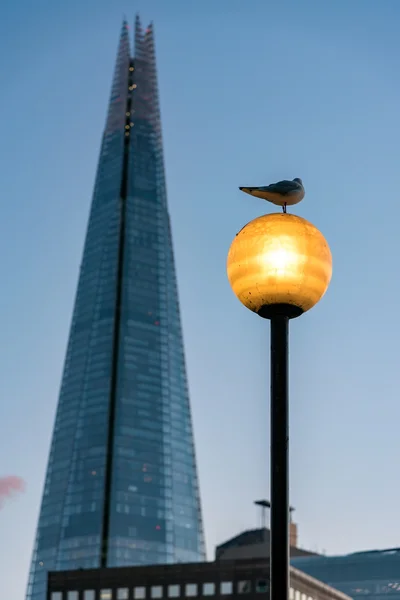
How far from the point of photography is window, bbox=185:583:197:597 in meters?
156

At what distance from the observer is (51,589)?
167625 mm

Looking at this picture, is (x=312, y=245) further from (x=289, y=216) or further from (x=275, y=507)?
(x=275, y=507)

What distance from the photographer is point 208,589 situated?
507 ft

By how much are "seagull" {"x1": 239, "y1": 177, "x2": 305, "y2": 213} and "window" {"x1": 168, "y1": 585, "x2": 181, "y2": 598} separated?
153001 millimetres

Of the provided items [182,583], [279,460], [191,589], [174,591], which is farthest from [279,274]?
[174,591]

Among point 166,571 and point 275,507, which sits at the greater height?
point 166,571

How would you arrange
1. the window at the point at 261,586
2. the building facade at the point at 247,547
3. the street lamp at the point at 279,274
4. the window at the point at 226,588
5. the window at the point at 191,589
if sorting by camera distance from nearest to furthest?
the street lamp at the point at 279,274
the window at the point at 261,586
the window at the point at 226,588
the window at the point at 191,589
the building facade at the point at 247,547

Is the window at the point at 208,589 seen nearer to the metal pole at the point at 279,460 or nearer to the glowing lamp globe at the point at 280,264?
the metal pole at the point at 279,460

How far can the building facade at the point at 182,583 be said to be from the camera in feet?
492

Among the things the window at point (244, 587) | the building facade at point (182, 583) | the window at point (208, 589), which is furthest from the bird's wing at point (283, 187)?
the window at point (208, 589)

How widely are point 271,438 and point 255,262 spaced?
1.25 metres

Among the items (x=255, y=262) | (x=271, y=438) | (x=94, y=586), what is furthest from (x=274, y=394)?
(x=94, y=586)

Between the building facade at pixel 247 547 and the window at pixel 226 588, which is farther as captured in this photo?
the building facade at pixel 247 547

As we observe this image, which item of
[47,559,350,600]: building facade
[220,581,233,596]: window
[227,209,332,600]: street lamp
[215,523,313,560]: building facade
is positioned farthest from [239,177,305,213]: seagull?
[215,523,313,560]: building facade
